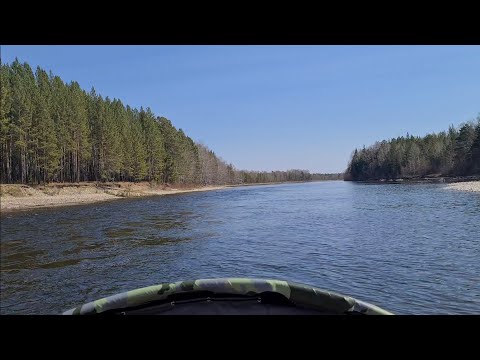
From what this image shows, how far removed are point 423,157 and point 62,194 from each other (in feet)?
206

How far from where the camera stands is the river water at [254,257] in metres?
6.52

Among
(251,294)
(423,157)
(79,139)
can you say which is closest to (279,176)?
(423,157)

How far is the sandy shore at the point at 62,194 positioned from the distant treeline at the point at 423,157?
44459 mm

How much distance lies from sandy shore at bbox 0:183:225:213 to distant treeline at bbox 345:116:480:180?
4446 centimetres

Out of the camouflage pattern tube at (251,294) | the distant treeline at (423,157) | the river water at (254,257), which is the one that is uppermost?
the distant treeline at (423,157)

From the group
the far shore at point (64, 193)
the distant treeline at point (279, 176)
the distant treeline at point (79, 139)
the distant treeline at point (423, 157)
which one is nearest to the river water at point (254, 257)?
the far shore at point (64, 193)

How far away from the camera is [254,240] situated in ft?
39.7

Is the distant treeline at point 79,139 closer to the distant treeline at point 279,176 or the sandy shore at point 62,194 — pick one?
the sandy shore at point 62,194

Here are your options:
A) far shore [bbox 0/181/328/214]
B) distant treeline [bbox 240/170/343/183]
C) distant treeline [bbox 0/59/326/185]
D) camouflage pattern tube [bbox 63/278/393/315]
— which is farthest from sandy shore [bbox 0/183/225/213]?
distant treeline [bbox 240/170/343/183]
